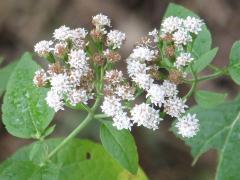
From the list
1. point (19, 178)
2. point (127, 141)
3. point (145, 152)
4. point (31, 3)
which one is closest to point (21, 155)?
point (19, 178)

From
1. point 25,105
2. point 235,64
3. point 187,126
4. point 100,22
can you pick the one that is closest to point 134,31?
point 100,22

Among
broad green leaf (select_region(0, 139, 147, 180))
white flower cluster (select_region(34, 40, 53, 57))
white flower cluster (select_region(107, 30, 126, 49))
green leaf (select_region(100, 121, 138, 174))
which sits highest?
white flower cluster (select_region(107, 30, 126, 49))

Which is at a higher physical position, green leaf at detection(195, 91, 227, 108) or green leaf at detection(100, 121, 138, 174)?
green leaf at detection(195, 91, 227, 108)

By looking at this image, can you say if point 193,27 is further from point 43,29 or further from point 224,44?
point 43,29

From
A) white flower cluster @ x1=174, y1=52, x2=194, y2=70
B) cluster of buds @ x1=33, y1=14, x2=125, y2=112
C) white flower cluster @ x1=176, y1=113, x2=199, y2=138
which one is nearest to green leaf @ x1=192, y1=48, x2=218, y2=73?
white flower cluster @ x1=174, y1=52, x2=194, y2=70

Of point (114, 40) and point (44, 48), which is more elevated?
point (114, 40)

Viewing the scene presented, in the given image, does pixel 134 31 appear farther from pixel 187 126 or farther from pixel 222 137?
pixel 187 126

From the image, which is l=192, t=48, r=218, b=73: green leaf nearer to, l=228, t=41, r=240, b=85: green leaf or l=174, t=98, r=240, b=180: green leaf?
l=228, t=41, r=240, b=85: green leaf
